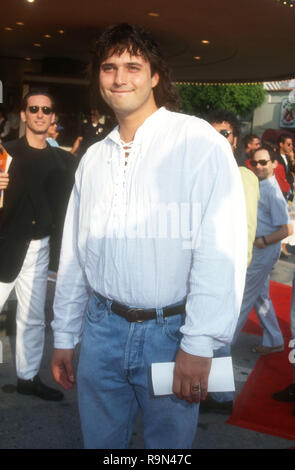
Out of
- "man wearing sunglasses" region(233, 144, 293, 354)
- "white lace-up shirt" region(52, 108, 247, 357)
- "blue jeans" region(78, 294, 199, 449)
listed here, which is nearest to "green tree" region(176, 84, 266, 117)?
"man wearing sunglasses" region(233, 144, 293, 354)

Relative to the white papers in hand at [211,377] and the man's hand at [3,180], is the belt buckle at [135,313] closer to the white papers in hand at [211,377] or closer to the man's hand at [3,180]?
the white papers in hand at [211,377]

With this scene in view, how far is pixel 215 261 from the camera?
1479mm

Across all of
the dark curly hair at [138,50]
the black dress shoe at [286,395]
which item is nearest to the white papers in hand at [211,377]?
the dark curly hair at [138,50]

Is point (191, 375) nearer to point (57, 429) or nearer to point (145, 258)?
point (145, 258)

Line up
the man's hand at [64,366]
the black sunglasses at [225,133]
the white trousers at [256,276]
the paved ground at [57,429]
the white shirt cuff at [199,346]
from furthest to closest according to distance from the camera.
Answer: the white trousers at [256,276] → the black sunglasses at [225,133] → the paved ground at [57,429] → the man's hand at [64,366] → the white shirt cuff at [199,346]

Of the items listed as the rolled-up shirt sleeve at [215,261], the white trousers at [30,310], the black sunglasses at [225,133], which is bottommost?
the white trousers at [30,310]

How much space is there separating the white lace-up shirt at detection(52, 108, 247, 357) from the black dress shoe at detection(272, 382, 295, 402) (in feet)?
7.57

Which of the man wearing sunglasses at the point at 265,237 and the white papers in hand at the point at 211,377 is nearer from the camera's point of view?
the white papers in hand at the point at 211,377

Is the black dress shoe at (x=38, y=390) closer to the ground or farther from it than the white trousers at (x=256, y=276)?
closer to the ground

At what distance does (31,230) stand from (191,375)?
7.04 ft

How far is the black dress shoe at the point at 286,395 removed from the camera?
11.7 feet

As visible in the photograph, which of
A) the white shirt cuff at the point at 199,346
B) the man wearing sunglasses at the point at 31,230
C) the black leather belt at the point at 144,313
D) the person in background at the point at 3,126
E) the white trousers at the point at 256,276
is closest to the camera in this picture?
the white shirt cuff at the point at 199,346
